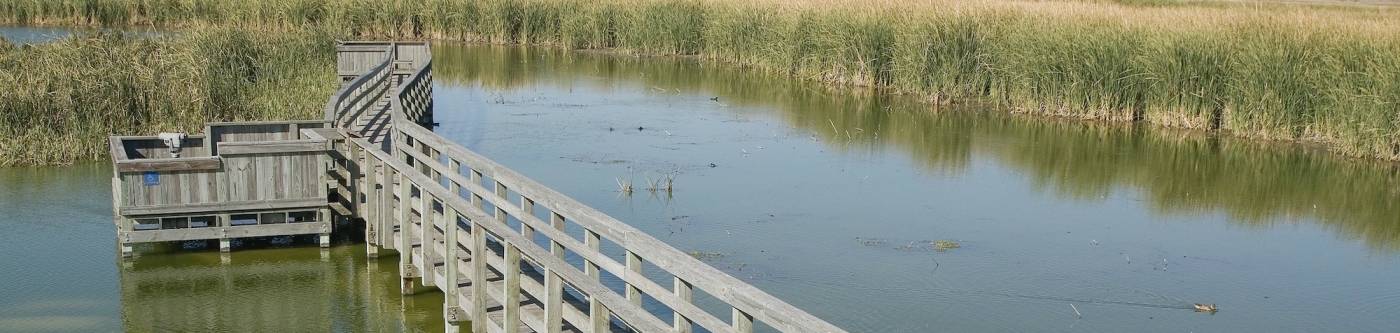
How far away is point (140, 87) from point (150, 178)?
655 centimetres

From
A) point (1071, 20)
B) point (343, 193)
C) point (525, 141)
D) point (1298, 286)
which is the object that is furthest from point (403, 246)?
point (1071, 20)

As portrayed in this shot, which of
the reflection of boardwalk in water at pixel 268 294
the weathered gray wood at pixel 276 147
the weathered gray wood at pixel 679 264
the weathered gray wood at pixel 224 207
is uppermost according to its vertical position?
the weathered gray wood at pixel 679 264

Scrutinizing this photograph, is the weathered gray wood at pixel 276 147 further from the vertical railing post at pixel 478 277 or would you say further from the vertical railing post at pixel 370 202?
the vertical railing post at pixel 478 277

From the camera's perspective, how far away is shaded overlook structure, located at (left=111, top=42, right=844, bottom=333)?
679 centimetres

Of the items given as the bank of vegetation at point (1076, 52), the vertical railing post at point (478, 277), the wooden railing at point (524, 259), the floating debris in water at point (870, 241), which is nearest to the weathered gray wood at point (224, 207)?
the wooden railing at point (524, 259)

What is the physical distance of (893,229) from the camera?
44.9 feet

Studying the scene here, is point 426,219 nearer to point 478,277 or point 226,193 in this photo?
point 478,277

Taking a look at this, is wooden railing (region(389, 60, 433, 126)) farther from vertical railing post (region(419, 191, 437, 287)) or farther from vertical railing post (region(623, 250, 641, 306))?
vertical railing post (region(623, 250, 641, 306))

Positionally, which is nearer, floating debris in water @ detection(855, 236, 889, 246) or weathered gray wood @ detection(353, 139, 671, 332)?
weathered gray wood @ detection(353, 139, 671, 332)

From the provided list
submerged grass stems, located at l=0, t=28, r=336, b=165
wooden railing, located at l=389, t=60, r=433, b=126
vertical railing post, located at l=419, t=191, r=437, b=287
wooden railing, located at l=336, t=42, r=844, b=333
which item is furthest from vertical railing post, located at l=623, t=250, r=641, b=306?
submerged grass stems, located at l=0, t=28, r=336, b=165

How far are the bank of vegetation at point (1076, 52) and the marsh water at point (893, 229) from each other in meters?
0.55

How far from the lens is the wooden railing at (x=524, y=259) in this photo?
19.8 feet

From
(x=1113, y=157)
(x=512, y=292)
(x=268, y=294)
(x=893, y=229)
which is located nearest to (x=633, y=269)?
(x=512, y=292)

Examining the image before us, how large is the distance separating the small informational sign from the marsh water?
26.9 inches
